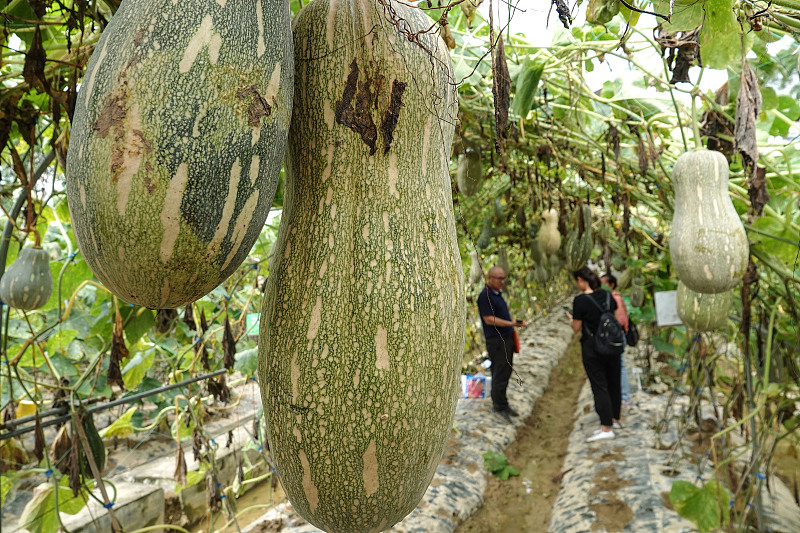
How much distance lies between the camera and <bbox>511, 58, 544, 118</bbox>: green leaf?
2.19 m

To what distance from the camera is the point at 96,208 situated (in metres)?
0.61

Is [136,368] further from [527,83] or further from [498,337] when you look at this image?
[498,337]

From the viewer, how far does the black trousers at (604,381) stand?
5.48m

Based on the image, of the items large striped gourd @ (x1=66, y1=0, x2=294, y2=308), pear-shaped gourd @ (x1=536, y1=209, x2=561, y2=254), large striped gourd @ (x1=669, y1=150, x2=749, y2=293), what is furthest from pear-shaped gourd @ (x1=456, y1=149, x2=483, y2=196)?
large striped gourd @ (x1=66, y1=0, x2=294, y2=308)

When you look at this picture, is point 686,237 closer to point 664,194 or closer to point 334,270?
point 664,194

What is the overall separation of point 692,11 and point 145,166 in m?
1.05

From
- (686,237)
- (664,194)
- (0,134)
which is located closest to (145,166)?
(0,134)

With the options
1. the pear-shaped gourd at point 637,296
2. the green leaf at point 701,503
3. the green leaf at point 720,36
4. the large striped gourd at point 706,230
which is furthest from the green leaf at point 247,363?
the pear-shaped gourd at point 637,296

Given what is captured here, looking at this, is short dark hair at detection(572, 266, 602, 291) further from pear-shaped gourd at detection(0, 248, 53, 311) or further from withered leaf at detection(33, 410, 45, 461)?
withered leaf at detection(33, 410, 45, 461)

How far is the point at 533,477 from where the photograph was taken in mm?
5352

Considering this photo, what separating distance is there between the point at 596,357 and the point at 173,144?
5.76 metres

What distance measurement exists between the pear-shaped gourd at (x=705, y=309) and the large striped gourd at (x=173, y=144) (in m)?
2.95

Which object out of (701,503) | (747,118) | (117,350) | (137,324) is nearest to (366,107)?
(747,118)

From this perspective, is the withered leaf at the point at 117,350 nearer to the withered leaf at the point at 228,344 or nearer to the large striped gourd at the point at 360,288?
the withered leaf at the point at 228,344
